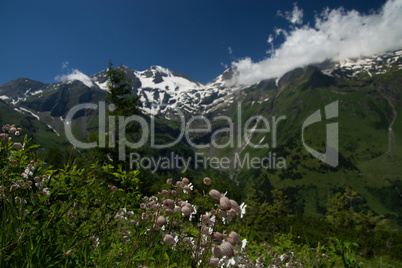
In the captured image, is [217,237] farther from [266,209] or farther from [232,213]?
[266,209]

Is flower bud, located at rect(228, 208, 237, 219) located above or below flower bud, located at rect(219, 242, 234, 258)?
above

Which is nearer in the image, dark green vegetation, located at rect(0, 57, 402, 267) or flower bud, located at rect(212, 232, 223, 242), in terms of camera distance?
flower bud, located at rect(212, 232, 223, 242)

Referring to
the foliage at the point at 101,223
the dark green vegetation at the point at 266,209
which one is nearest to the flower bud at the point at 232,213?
the foliage at the point at 101,223

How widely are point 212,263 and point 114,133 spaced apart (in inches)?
805

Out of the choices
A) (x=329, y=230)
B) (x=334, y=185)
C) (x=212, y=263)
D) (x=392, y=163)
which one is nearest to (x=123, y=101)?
(x=329, y=230)

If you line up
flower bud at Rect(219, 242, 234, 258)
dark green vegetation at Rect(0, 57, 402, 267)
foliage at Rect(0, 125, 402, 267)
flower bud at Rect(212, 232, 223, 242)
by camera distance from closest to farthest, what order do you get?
1. flower bud at Rect(219, 242, 234, 258)
2. flower bud at Rect(212, 232, 223, 242)
3. foliage at Rect(0, 125, 402, 267)
4. dark green vegetation at Rect(0, 57, 402, 267)

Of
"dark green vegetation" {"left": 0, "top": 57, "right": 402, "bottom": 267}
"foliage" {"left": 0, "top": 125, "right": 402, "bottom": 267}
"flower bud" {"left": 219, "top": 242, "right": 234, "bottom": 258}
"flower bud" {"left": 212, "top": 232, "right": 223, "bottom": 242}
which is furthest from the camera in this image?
"dark green vegetation" {"left": 0, "top": 57, "right": 402, "bottom": 267}

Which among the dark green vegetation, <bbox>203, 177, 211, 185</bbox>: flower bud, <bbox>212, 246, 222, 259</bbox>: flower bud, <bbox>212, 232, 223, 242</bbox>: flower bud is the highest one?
<bbox>203, 177, 211, 185</bbox>: flower bud

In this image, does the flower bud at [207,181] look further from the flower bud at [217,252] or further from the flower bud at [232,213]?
the flower bud at [217,252]

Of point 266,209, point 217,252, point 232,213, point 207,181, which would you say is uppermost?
point 207,181

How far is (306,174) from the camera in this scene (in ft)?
651

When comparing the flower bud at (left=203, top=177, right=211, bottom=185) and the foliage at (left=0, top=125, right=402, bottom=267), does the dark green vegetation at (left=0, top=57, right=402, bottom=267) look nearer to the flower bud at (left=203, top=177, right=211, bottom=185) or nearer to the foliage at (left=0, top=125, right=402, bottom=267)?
the foliage at (left=0, top=125, right=402, bottom=267)


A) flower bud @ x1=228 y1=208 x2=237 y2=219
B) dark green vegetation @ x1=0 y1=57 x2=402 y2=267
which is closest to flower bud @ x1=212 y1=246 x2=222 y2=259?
flower bud @ x1=228 y1=208 x2=237 y2=219

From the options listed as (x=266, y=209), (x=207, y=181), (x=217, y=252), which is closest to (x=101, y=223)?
(x=207, y=181)
